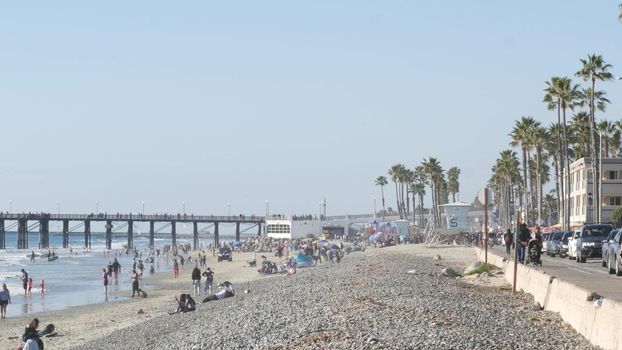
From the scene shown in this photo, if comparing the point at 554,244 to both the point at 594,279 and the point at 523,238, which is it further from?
the point at 594,279

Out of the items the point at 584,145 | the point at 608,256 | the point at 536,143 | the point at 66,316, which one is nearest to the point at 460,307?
the point at 608,256

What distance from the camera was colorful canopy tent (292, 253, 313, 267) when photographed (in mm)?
69544

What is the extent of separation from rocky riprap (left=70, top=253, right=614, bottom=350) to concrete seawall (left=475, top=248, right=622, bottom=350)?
0.20 metres

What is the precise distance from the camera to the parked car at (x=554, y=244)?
Answer: 44.1 metres

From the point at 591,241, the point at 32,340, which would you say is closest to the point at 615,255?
the point at 591,241

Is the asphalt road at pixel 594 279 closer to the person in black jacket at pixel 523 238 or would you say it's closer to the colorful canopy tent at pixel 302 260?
the person in black jacket at pixel 523 238

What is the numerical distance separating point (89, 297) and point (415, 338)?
1492 inches

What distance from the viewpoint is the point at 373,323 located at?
18266mm

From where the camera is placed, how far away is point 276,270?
217 feet

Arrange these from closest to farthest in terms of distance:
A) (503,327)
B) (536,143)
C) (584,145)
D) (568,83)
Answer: (503,327) → (568,83) → (536,143) → (584,145)

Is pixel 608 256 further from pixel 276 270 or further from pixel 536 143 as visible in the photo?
pixel 536 143

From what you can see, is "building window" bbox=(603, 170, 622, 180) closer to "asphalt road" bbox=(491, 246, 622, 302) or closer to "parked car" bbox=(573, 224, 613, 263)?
"parked car" bbox=(573, 224, 613, 263)

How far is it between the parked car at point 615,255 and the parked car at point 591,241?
25.7 feet

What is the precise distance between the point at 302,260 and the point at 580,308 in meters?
53.7
